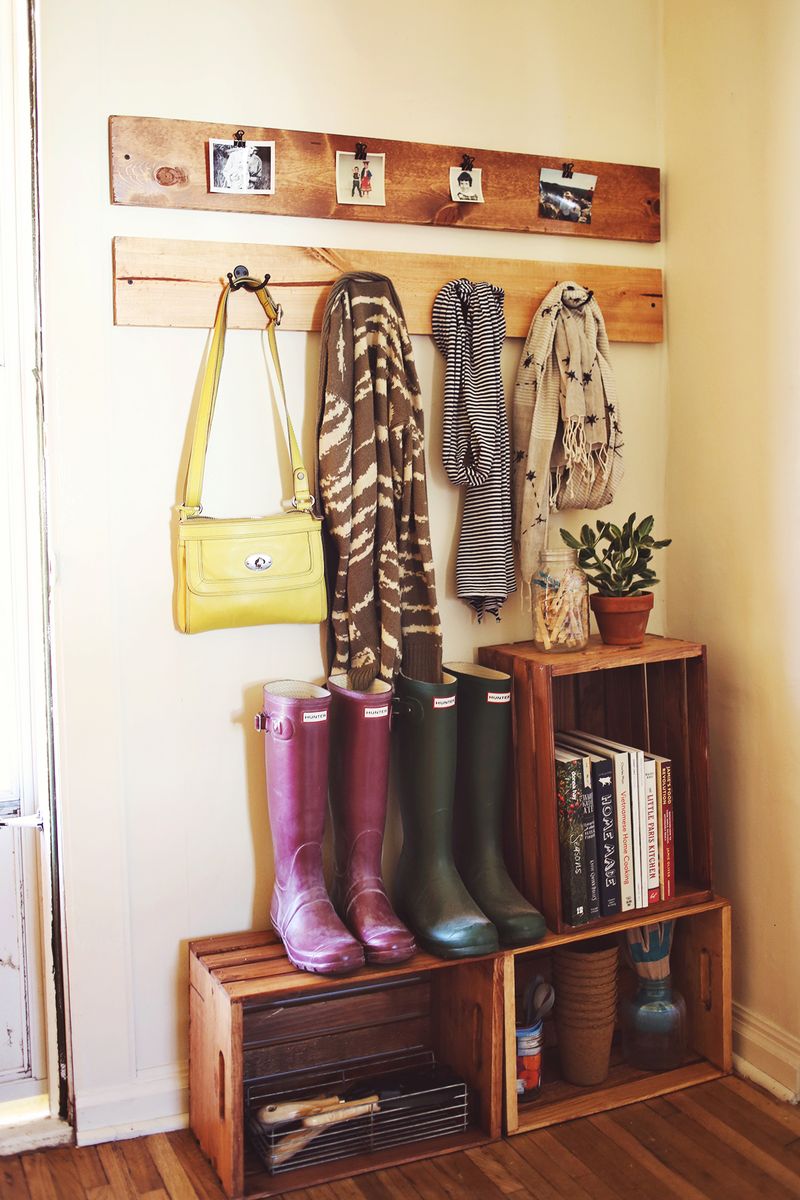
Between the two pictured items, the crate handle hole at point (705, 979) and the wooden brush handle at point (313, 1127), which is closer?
the wooden brush handle at point (313, 1127)

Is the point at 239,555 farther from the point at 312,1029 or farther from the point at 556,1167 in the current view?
the point at 556,1167

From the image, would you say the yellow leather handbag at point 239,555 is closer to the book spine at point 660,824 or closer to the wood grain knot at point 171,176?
the wood grain knot at point 171,176

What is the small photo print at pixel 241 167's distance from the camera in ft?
6.68

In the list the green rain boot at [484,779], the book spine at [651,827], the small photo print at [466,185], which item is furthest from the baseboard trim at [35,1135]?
the small photo print at [466,185]

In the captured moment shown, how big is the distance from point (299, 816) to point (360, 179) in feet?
4.09

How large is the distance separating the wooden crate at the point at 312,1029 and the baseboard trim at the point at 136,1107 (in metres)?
0.05

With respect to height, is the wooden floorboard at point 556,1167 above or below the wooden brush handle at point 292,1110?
below

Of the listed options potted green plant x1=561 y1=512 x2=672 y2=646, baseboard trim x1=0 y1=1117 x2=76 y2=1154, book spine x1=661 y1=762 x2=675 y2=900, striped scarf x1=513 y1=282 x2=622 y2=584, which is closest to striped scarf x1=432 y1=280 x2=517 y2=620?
striped scarf x1=513 y1=282 x2=622 y2=584

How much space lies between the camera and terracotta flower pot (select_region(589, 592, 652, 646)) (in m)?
2.19

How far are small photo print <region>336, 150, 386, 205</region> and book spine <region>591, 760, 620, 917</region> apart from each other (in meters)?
1.21

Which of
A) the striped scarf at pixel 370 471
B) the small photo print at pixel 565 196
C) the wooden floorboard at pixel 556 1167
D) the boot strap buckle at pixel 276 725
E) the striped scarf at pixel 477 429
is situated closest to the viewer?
the wooden floorboard at pixel 556 1167

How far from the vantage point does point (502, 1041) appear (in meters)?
2.01

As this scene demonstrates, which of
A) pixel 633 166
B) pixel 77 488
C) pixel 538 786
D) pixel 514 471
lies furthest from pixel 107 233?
pixel 538 786

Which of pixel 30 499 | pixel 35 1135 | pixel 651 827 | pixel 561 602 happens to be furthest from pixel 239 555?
pixel 35 1135
